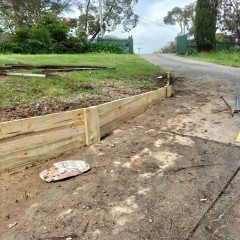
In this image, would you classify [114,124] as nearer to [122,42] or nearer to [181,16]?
[122,42]

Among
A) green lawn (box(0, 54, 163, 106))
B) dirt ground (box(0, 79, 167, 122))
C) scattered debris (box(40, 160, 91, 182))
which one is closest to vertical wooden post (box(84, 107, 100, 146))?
scattered debris (box(40, 160, 91, 182))

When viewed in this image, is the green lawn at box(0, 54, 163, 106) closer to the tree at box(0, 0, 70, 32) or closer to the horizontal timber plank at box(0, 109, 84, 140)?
the horizontal timber plank at box(0, 109, 84, 140)

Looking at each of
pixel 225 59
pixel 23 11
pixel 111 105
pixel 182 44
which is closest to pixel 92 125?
pixel 111 105

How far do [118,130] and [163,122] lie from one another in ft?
2.32

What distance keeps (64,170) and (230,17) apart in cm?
2104

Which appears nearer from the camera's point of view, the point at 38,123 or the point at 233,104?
the point at 38,123

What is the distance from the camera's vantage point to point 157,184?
7.66 feet

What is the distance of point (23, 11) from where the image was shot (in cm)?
2462

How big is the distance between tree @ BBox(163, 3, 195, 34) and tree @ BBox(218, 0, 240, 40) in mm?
13653

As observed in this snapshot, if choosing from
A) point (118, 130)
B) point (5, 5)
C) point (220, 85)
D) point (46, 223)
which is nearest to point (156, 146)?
point (118, 130)

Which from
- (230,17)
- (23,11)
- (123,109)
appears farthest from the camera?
(23,11)

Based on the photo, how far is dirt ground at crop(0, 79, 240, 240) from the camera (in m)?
1.81

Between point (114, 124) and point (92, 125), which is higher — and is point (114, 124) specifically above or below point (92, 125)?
below

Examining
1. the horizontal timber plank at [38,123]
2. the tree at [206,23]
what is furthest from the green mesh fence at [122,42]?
the horizontal timber plank at [38,123]
